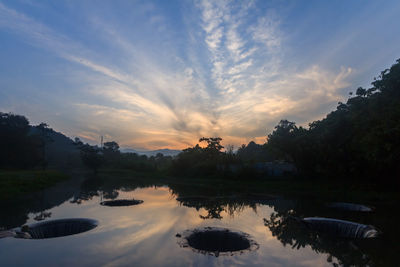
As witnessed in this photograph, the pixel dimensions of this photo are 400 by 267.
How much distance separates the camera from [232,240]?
30.9ft

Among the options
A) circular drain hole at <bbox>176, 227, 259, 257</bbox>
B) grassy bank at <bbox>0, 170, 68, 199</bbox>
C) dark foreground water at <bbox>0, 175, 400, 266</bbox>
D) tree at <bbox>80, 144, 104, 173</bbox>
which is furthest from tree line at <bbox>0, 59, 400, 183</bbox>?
grassy bank at <bbox>0, 170, 68, 199</bbox>

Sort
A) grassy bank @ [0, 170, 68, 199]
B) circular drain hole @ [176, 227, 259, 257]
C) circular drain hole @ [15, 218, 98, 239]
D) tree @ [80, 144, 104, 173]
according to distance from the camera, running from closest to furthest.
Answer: circular drain hole @ [176, 227, 259, 257] → circular drain hole @ [15, 218, 98, 239] → grassy bank @ [0, 170, 68, 199] → tree @ [80, 144, 104, 173]

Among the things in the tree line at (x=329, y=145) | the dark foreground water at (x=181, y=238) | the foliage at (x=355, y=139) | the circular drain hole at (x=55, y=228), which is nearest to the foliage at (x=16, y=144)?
the tree line at (x=329, y=145)

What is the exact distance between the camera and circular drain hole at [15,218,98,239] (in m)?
9.09

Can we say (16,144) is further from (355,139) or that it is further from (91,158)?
(355,139)

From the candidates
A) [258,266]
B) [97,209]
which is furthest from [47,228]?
[258,266]

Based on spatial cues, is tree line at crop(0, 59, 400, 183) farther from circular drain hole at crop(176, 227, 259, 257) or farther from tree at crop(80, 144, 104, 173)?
circular drain hole at crop(176, 227, 259, 257)

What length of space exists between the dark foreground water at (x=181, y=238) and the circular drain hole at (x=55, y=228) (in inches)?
18.7

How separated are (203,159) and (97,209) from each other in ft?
78.5

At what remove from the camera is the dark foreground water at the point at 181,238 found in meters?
7.17

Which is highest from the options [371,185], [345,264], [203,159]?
[203,159]

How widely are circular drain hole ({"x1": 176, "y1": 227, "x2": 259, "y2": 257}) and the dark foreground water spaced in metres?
0.23

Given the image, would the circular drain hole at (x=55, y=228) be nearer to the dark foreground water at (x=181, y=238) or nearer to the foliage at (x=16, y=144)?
the dark foreground water at (x=181, y=238)

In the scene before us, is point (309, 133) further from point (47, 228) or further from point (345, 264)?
point (47, 228)
